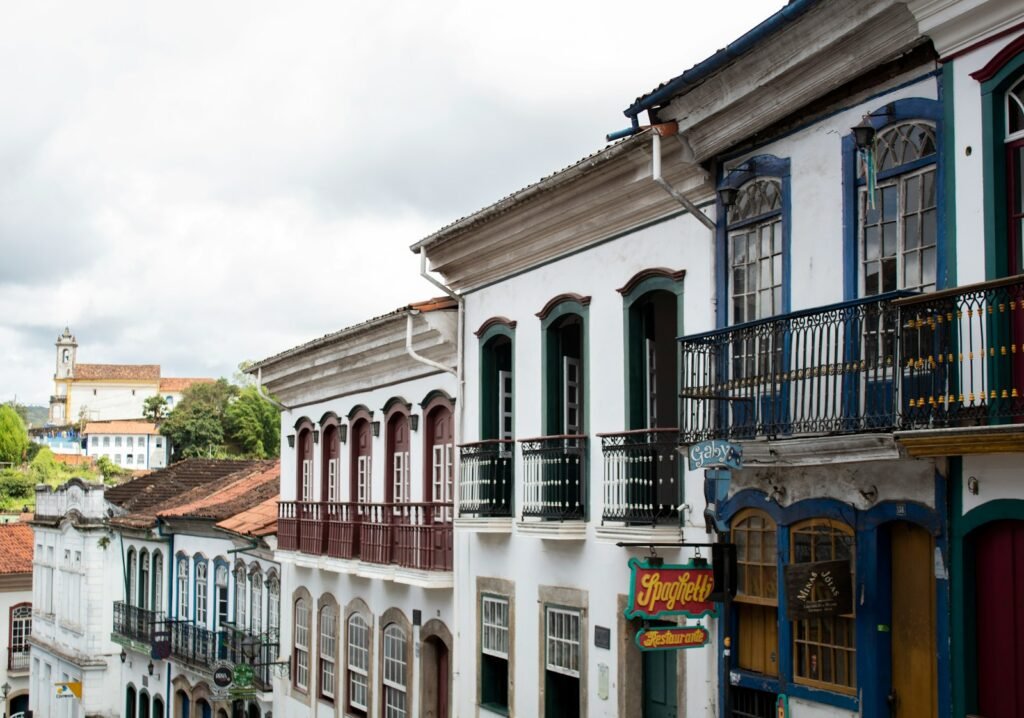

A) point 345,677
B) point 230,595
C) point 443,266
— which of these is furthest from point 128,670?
point 443,266

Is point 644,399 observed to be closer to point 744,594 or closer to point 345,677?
point 744,594

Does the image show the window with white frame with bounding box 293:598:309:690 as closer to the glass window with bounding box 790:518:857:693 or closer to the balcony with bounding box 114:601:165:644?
the balcony with bounding box 114:601:165:644

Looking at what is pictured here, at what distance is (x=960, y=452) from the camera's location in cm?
822

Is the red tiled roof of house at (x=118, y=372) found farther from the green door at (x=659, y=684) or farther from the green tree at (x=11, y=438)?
the green door at (x=659, y=684)

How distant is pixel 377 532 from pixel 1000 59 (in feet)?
39.4

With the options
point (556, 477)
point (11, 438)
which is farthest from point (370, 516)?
point (11, 438)

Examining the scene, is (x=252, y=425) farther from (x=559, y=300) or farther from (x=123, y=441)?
(x=559, y=300)

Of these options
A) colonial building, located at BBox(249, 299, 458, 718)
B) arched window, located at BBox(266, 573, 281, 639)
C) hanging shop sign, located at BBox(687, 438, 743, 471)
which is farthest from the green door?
arched window, located at BBox(266, 573, 281, 639)

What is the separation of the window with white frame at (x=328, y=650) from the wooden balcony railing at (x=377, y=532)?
1126 mm

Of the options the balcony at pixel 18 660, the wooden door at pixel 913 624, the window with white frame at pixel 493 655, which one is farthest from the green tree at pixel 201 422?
the wooden door at pixel 913 624

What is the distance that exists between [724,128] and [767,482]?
297 cm

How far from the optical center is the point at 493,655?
1577 centimetres

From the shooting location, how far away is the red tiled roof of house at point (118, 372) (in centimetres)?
17275

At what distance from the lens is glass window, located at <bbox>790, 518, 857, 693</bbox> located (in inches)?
399
